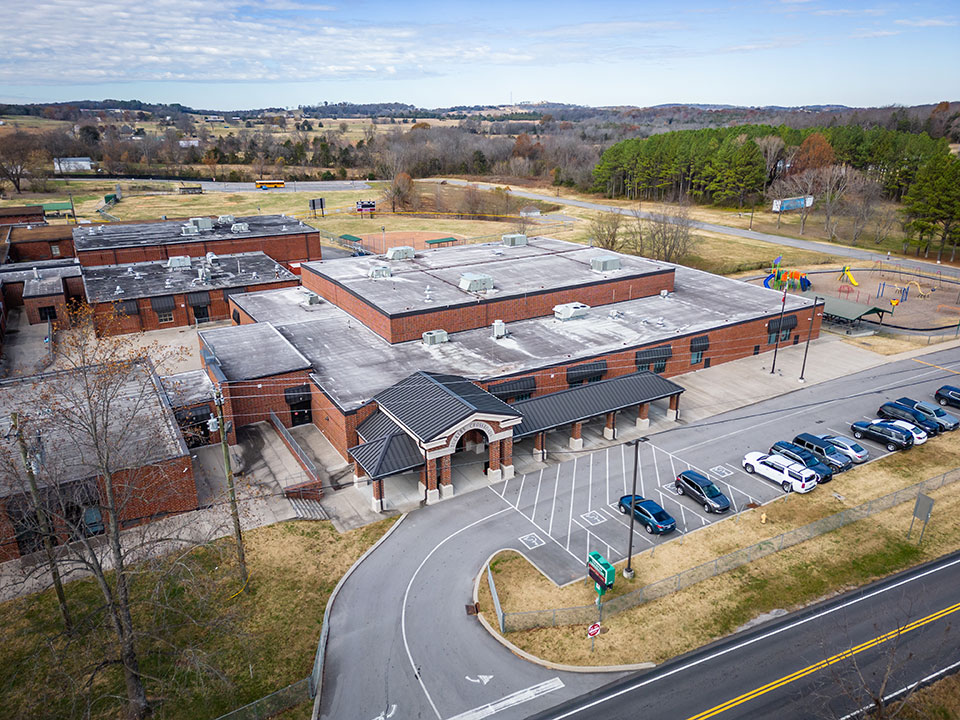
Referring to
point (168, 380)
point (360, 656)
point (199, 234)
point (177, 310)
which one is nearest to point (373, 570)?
Result: point (360, 656)

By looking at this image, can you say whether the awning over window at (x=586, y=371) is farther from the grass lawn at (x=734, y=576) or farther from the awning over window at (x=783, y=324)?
the awning over window at (x=783, y=324)

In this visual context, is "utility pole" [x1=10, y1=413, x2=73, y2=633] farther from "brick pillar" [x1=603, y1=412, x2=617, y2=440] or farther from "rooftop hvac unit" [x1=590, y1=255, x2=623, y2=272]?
"rooftop hvac unit" [x1=590, y1=255, x2=623, y2=272]

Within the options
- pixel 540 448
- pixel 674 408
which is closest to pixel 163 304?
pixel 540 448

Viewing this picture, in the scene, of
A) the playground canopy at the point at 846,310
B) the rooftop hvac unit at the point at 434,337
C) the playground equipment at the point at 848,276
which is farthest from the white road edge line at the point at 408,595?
the playground equipment at the point at 848,276

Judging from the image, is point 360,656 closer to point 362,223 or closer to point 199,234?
point 199,234

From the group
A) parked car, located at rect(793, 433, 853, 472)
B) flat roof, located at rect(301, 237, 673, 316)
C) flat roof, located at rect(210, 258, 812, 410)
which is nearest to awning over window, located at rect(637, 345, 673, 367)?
flat roof, located at rect(210, 258, 812, 410)
